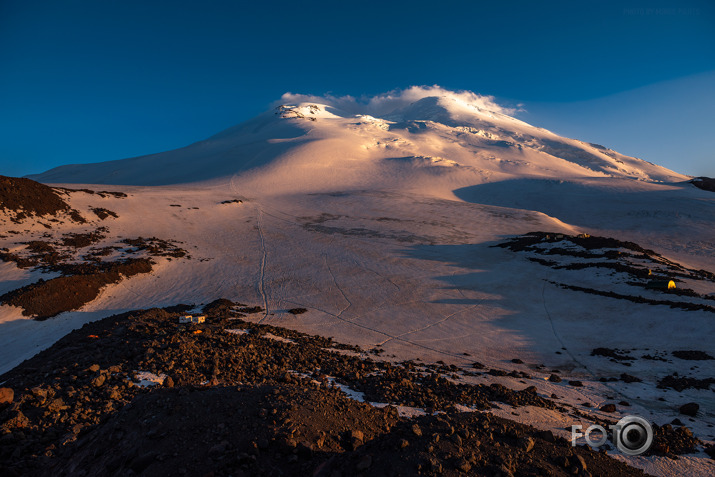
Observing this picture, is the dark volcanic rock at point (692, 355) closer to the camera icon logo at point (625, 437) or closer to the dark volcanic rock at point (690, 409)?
the dark volcanic rock at point (690, 409)

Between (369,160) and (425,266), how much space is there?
183 feet

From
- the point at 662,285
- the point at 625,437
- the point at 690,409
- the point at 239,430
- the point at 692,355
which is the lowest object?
the point at 692,355

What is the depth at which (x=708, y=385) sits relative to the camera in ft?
33.1

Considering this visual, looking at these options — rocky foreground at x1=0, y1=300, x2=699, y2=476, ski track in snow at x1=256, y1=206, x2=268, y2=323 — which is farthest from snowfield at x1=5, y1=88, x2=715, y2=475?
rocky foreground at x1=0, y1=300, x2=699, y2=476

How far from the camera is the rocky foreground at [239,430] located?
151 inches

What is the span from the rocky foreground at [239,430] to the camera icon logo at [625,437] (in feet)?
0.81

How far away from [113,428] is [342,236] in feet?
A: 95.2

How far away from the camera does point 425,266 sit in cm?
2544

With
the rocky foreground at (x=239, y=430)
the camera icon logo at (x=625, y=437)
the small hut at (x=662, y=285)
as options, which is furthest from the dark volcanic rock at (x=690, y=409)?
the small hut at (x=662, y=285)

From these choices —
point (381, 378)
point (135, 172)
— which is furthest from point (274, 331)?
point (135, 172)

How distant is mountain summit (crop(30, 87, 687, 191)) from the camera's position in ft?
215

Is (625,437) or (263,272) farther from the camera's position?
(263,272)

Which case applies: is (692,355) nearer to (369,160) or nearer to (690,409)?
(690,409)

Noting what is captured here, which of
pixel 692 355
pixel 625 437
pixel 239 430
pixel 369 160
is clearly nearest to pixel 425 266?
pixel 692 355
